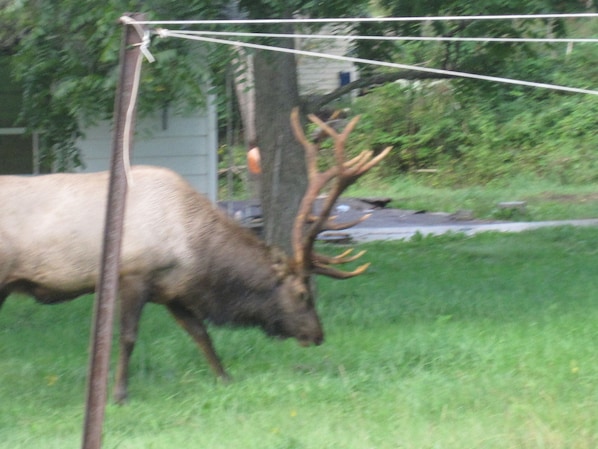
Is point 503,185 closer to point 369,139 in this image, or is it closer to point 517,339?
point 369,139

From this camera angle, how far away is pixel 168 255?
7.25 metres

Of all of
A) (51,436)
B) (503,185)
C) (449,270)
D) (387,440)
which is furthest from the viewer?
(503,185)

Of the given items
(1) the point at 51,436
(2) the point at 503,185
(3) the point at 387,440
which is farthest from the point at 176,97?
(2) the point at 503,185

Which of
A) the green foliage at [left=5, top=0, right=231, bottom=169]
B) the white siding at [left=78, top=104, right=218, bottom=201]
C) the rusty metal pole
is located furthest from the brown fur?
the white siding at [left=78, top=104, right=218, bottom=201]

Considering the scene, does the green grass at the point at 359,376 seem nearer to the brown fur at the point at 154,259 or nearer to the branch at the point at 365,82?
the brown fur at the point at 154,259

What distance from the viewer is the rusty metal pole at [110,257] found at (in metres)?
4.74

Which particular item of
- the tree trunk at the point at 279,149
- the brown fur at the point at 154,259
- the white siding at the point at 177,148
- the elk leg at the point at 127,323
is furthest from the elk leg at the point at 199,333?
the white siding at the point at 177,148

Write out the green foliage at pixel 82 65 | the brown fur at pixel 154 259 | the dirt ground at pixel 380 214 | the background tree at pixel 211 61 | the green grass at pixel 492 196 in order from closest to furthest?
1. the brown fur at pixel 154 259
2. the green foliage at pixel 82 65
3. the background tree at pixel 211 61
4. the dirt ground at pixel 380 214
5. the green grass at pixel 492 196

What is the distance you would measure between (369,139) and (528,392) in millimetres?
17950

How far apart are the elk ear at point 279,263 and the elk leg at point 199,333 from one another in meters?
0.68

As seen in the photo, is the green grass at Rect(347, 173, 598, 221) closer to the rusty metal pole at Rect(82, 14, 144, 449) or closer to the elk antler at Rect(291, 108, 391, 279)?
the elk antler at Rect(291, 108, 391, 279)

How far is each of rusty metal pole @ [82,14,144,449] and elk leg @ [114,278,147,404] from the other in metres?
2.36

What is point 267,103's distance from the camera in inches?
391

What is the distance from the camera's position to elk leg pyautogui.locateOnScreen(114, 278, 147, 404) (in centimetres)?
717
